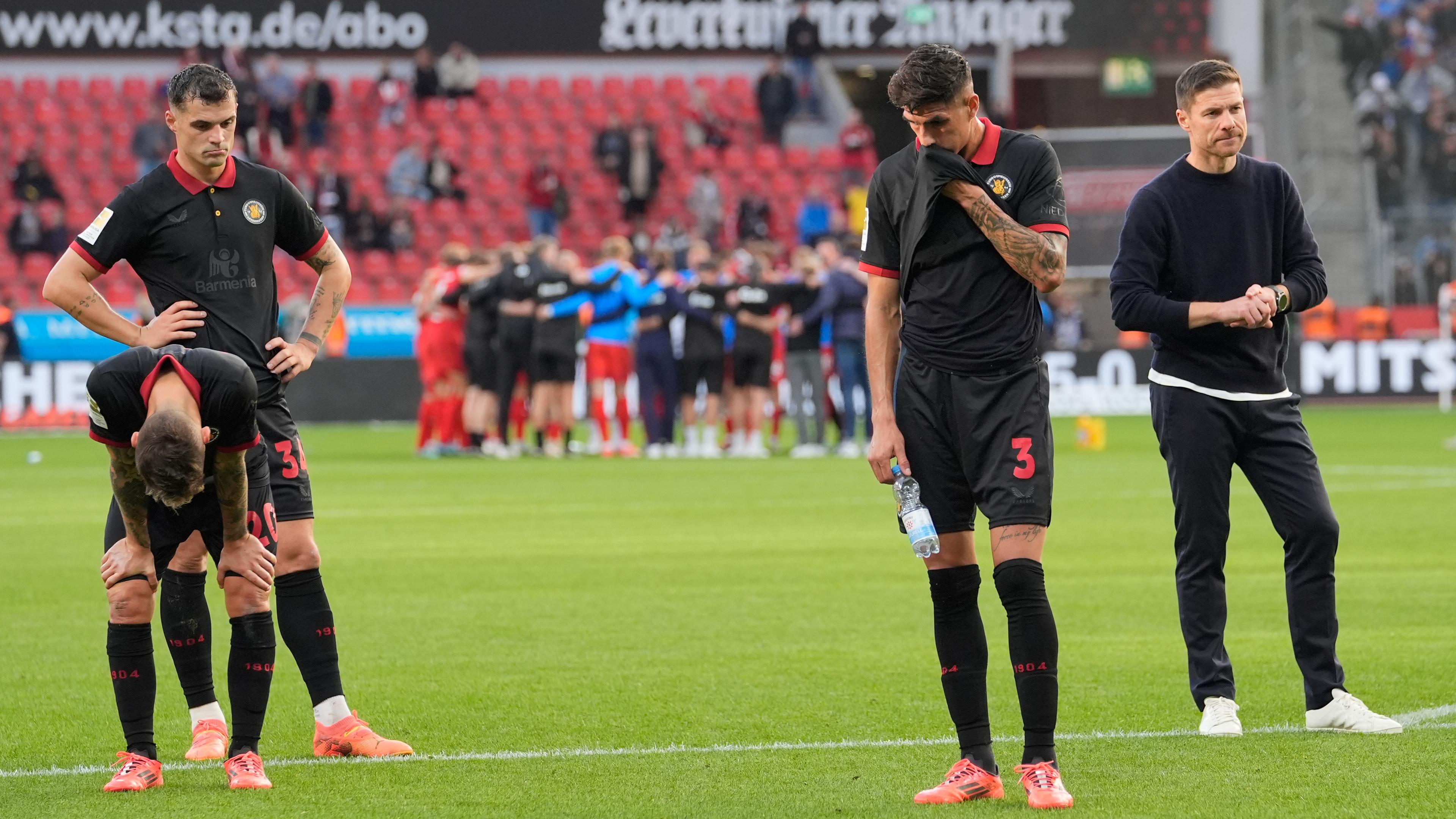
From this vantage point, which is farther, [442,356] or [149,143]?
[149,143]

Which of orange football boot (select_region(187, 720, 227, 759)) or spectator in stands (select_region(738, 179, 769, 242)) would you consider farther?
spectator in stands (select_region(738, 179, 769, 242))

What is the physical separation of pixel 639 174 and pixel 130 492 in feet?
93.5

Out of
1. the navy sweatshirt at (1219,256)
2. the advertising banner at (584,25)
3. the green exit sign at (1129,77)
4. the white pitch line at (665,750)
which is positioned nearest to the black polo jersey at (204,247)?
the white pitch line at (665,750)

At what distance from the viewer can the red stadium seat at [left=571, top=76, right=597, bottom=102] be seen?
36.6m

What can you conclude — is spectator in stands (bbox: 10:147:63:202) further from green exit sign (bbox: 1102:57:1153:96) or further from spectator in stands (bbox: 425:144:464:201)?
green exit sign (bbox: 1102:57:1153:96)

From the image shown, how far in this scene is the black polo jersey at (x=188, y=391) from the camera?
16.7 feet

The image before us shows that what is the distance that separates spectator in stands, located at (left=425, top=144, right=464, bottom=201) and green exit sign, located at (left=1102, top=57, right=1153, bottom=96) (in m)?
12.6

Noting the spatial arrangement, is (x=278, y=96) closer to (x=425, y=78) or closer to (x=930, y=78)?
(x=425, y=78)

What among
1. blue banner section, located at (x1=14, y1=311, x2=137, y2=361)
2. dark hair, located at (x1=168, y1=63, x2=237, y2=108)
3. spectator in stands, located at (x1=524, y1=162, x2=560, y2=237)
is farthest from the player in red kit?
dark hair, located at (x1=168, y1=63, x2=237, y2=108)

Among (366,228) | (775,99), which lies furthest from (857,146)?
(366,228)

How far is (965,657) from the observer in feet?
17.2

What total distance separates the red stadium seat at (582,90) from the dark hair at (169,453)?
3222 centimetres

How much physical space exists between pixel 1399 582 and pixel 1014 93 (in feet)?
92.3

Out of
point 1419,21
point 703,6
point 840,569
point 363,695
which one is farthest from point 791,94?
point 363,695
